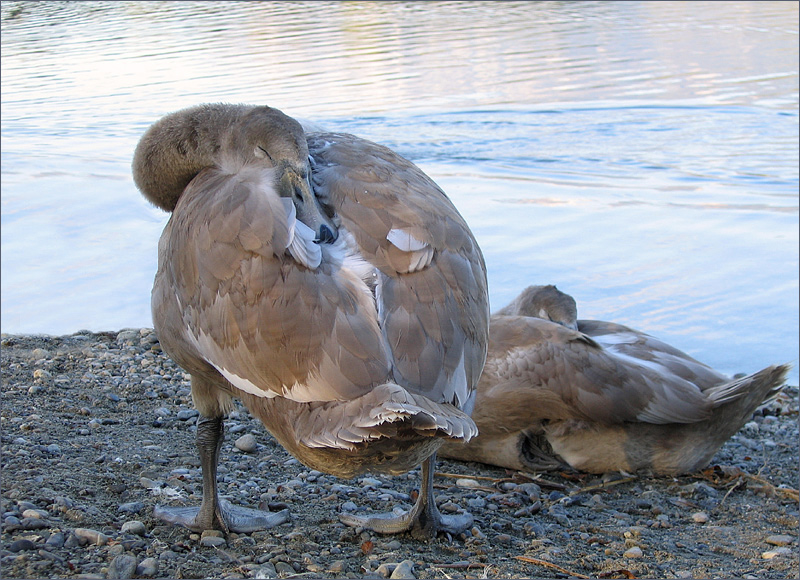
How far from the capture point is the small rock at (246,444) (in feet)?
17.7

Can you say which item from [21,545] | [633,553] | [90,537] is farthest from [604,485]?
[21,545]

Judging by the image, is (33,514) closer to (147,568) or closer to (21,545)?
(21,545)

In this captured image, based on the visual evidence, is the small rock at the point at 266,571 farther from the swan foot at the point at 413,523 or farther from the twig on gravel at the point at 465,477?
the twig on gravel at the point at 465,477

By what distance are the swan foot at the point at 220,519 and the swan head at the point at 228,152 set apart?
59.6 inches

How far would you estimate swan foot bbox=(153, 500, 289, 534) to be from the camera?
4309 mm

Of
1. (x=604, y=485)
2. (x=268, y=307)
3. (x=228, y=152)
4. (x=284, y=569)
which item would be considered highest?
(x=228, y=152)

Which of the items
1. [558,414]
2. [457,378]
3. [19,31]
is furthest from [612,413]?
[19,31]

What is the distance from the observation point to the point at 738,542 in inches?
184

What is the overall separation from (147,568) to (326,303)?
1365 millimetres

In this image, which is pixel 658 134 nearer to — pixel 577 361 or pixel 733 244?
pixel 733 244

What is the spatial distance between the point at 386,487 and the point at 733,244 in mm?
5450

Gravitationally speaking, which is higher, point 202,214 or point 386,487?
point 202,214

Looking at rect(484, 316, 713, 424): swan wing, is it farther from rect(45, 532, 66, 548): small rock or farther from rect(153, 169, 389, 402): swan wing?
rect(45, 532, 66, 548): small rock

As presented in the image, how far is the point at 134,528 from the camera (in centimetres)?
415
